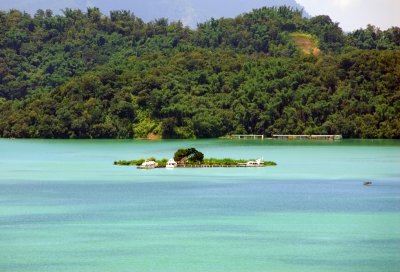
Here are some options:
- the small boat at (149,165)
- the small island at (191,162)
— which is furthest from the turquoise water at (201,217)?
the small island at (191,162)

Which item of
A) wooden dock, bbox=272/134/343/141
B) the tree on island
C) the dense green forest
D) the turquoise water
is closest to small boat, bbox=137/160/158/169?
the turquoise water

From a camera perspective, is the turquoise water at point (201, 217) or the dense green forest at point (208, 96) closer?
the turquoise water at point (201, 217)

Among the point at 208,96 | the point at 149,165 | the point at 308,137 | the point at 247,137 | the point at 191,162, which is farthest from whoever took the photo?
the point at 208,96

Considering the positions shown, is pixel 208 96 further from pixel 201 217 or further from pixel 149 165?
pixel 201 217

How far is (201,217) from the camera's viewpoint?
38.5 meters

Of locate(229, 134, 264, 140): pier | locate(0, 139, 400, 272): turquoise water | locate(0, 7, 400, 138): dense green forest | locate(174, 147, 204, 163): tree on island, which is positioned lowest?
locate(0, 139, 400, 272): turquoise water

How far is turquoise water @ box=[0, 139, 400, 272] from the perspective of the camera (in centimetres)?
2930

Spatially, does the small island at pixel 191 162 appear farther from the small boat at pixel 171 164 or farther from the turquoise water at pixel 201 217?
the turquoise water at pixel 201 217

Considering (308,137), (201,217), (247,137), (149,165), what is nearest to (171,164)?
(149,165)

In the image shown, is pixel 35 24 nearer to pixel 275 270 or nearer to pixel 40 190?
pixel 40 190

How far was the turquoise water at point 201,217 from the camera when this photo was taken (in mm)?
29297

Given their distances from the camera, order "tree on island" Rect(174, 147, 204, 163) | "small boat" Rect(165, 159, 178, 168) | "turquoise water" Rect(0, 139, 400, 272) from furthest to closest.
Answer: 1. "tree on island" Rect(174, 147, 204, 163)
2. "small boat" Rect(165, 159, 178, 168)
3. "turquoise water" Rect(0, 139, 400, 272)

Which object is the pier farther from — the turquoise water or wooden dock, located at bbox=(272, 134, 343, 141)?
the turquoise water

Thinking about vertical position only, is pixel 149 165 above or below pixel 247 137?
below
